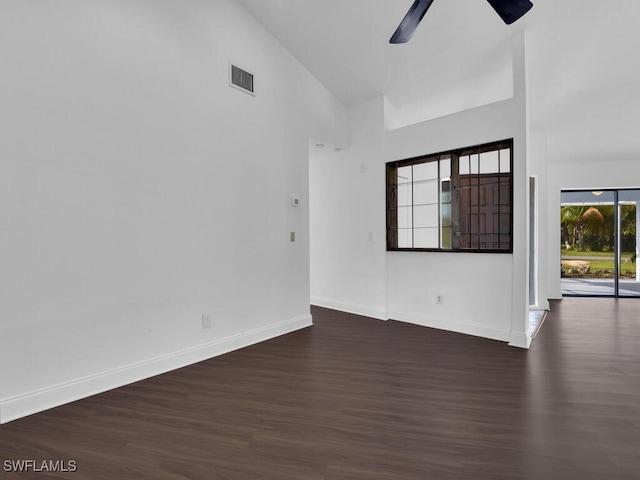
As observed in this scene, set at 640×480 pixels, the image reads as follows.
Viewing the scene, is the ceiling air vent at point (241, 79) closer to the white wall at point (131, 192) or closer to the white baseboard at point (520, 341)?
the white wall at point (131, 192)

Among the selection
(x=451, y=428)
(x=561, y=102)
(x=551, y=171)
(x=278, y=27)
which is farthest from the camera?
(x=551, y=171)

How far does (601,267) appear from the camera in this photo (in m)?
6.87

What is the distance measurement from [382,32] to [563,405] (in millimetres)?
3672

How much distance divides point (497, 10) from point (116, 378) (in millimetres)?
3722

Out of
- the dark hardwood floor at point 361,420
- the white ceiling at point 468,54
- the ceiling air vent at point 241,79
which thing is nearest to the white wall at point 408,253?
the white ceiling at point 468,54

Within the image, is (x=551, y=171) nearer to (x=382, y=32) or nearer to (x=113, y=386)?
(x=382, y=32)

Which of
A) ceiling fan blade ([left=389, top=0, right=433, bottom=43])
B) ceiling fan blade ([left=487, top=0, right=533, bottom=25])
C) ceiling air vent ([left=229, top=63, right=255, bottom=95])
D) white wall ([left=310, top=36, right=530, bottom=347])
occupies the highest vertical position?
ceiling air vent ([left=229, top=63, right=255, bottom=95])

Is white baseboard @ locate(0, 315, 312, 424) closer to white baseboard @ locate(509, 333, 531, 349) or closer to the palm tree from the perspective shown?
white baseboard @ locate(509, 333, 531, 349)

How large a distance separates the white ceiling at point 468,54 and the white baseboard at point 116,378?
3.37 metres

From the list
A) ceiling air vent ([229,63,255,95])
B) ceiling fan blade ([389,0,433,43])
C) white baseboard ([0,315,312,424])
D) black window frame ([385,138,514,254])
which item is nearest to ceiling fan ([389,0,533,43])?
ceiling fan blade ([389,0,433,43])

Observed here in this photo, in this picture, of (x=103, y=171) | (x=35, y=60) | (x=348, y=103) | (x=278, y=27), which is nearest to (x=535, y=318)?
(x=348, y=103)

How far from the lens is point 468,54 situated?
12.0 feet

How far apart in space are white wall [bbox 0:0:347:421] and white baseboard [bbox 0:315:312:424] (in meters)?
0.01

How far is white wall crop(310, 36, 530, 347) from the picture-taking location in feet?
11.5
